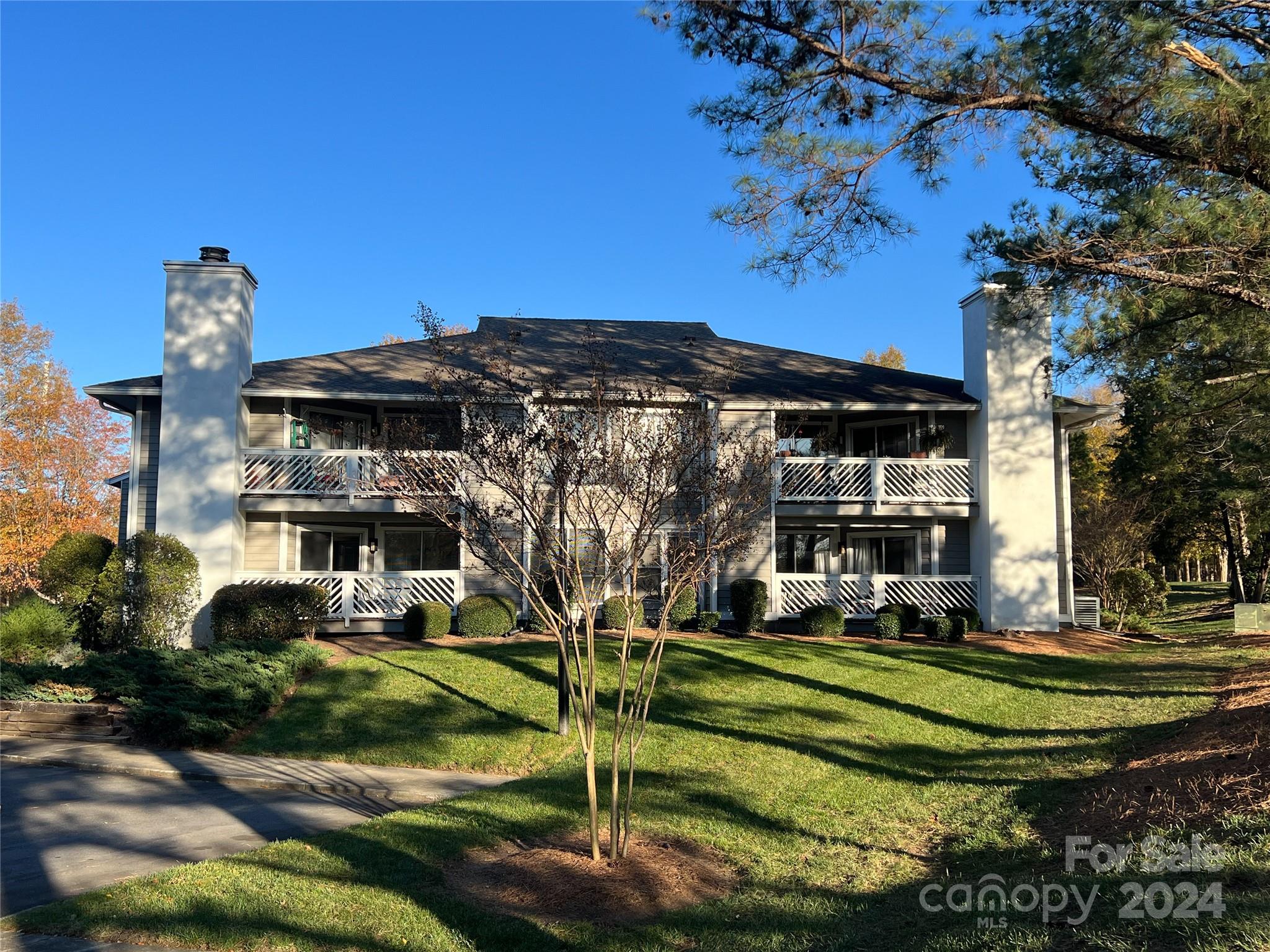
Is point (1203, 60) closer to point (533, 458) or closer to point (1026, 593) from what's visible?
point (533, 458)

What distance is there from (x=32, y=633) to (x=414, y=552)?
26.5 feet

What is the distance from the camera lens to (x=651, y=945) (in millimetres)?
5535

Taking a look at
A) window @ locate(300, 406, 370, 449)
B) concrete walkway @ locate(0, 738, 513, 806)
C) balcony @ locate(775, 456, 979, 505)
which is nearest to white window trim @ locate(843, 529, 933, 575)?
balcony @ locate(775, 456, 979, 505)

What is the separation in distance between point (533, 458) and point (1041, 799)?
18.1ft

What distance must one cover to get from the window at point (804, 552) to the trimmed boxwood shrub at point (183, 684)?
39.0 ft

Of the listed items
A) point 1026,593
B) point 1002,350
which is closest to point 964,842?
point 1026,593

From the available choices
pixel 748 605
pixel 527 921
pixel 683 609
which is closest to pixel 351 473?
pixel 683 609

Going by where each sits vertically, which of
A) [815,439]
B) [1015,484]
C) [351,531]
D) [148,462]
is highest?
[815,439]

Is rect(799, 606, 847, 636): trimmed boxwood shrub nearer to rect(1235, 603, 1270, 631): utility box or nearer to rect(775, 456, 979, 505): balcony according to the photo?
rect(775, 456, 979, 505): balcony

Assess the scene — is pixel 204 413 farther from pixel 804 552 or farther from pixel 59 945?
pixel 59 945

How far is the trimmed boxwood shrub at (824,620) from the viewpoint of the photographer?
61.8ft

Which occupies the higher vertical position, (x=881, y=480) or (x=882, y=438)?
(x=882, y=438)

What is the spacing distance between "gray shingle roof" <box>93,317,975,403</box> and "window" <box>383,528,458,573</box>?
12.6 feet

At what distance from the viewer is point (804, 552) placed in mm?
22766
